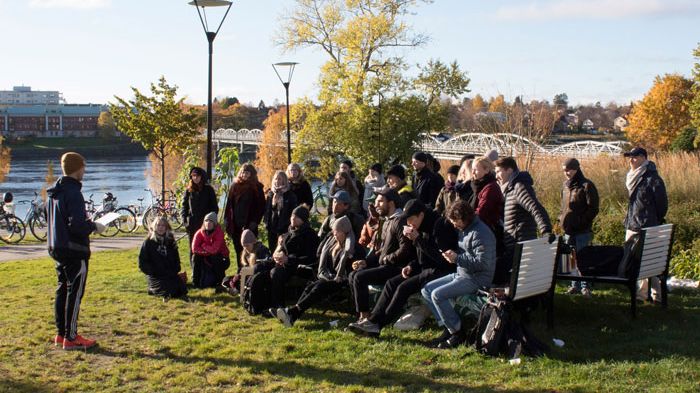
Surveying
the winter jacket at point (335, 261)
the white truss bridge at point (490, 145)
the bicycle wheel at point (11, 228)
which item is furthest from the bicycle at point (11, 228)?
the winter jacket at point (335, 261)

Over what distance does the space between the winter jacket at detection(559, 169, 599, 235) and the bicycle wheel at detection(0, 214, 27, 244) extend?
42.4 feet

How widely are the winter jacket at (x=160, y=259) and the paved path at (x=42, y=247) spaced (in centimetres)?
638


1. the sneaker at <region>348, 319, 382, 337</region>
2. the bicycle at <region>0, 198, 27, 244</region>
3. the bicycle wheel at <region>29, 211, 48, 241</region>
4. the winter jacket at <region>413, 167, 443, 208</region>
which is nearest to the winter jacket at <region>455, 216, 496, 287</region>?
the sneaker at <region>348, 319, 382, 337</region>

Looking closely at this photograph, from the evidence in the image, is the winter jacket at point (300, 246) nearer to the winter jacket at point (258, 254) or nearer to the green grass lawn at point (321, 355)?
the winter jacket at point (258, 254)

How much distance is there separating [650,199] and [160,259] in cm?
529

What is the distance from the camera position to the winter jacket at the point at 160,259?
8789 millimetres

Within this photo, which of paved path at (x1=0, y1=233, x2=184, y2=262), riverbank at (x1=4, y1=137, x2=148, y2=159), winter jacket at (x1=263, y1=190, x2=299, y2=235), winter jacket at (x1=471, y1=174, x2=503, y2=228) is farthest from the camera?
riverbank at (x1=4, y1=137, x2=148, y2=159)

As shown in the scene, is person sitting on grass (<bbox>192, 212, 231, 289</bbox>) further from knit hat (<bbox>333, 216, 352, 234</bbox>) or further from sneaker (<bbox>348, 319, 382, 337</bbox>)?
sneaker (<bbox>348, 319, 382, 337</bbox>)

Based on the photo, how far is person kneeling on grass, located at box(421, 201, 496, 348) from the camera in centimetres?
614

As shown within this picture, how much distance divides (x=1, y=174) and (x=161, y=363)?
55.8m

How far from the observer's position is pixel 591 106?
12975cm

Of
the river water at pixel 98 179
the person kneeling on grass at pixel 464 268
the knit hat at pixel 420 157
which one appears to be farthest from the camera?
the river water at pixel 98 179

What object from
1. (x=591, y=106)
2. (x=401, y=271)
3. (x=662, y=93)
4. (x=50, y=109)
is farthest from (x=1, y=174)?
(x=591, y=106)

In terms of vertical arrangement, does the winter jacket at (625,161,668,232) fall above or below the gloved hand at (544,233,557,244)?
above
